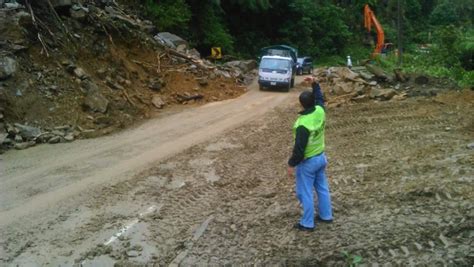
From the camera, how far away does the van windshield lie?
91.6 feet

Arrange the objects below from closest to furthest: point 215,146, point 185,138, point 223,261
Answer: point 223,261
point 215,146
point 185,138

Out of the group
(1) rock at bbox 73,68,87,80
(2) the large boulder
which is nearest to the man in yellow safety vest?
(1) rock at bbox 73,68,87,80

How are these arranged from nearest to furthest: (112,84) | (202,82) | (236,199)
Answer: (236,199) < (112,84) < (202,82)

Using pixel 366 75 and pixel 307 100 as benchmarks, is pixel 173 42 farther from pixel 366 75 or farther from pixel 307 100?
pixel 307 100

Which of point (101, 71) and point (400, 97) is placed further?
point (400, 97)

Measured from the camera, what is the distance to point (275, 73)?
27.6 metres

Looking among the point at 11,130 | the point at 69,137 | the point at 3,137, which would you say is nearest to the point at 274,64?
the point at 69,137

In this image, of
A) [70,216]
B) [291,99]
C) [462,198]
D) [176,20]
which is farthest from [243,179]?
[176,20]

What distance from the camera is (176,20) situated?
33.0 metres

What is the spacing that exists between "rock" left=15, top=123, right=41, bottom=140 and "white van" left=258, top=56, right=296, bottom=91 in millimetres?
15465

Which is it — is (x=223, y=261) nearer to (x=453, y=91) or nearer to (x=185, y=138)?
(x=185, y=138)

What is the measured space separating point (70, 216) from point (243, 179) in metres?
3.34

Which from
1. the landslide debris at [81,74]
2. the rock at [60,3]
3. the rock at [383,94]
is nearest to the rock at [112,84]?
the landslide debris at [81,74]

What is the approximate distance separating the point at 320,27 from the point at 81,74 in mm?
40266
